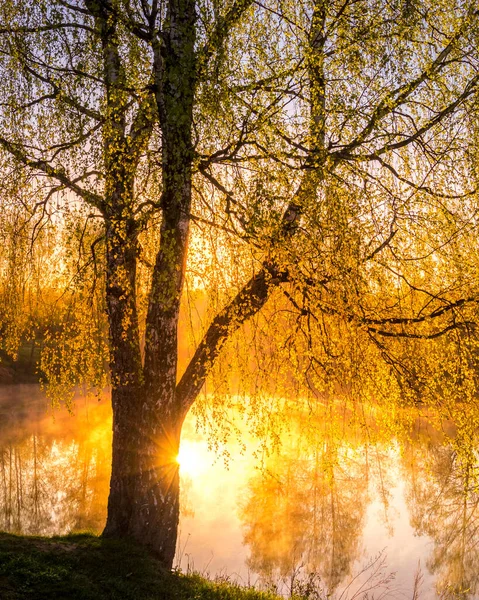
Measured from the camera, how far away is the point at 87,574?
6.27 metres

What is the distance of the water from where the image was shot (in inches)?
456

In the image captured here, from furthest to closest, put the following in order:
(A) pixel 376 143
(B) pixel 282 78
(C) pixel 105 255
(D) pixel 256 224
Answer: (C) pixel 105 255
(A) pixel 376 143
(B) pixel 282 78
(D) pixel 256 224

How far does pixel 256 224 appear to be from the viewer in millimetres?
5520

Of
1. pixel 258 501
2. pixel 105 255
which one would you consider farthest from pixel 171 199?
pixel 258 501

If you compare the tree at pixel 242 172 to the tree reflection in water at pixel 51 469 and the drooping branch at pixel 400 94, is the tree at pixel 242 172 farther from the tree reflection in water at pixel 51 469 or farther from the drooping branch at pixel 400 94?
the tree reflection in water at pixel 51 469

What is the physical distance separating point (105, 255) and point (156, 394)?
78.5 inches

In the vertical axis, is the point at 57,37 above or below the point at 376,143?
above

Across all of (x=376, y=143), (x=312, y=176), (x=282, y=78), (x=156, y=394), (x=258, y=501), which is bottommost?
(x=258, y=501)

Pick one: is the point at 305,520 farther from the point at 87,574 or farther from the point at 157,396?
the point at 87,574

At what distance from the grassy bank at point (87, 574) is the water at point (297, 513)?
92.8 inches

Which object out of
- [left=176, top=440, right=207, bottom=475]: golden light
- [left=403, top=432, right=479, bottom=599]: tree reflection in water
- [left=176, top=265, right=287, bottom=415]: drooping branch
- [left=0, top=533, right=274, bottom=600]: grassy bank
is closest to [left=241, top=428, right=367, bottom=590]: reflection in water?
[left=403, top=432, right=479, bottom=599]: tree reflection in water

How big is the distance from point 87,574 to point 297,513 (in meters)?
9.17

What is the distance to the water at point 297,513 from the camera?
38.0 feet

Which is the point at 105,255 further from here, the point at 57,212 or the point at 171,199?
the point at 171,199
